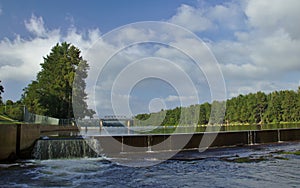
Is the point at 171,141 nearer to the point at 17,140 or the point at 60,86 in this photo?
the point at 17,140

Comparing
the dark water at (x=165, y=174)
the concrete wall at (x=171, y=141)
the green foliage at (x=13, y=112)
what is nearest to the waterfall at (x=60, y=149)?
the concrete wall at (x=171, y=141)

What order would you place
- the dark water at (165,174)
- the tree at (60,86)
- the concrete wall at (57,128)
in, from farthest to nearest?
1. the tree at (60,86)
2. the concrete wall at (57,128)
3. the dark water at (165,174)

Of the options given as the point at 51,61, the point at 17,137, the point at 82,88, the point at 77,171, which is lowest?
the point at 77,171

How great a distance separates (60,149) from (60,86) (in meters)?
40.7

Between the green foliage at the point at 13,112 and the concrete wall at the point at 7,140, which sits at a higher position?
the green foliage at the point at 13,112

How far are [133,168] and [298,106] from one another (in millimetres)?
115602

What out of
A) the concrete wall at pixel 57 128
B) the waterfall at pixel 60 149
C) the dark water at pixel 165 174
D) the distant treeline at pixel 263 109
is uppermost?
the distant treeline at pixel 263 109

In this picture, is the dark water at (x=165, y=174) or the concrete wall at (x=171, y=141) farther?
the concrete wall at (x=171, y=141)

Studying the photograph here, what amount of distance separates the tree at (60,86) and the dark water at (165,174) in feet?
129

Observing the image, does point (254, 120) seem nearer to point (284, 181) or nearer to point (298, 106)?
point (298, 106)

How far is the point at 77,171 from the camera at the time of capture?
11.9 meters

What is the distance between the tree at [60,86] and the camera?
52.1 m

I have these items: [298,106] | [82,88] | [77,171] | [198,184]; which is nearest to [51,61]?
[82,88]

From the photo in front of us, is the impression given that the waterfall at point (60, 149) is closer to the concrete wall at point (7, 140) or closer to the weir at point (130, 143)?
the weir at point (130, 143)
